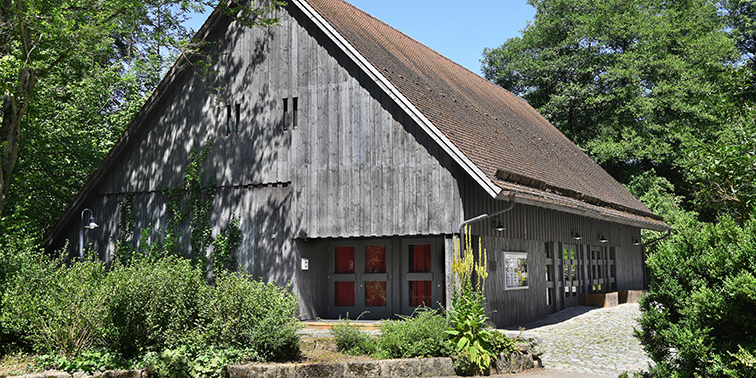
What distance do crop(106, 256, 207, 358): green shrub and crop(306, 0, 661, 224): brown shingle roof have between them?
6.08 m

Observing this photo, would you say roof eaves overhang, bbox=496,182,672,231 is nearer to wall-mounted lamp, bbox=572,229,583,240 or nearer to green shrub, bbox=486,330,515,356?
wall-mounted lamp, bbox=572,229,583,240

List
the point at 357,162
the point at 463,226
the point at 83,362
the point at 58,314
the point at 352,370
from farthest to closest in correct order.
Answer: the point at 357,162, the point at 463,226, the point at 352,370, the point at 58,314, the point at 83,362

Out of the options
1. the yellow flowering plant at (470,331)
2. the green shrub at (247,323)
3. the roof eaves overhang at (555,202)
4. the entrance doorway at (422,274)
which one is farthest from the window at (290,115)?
the yellow flowering plant at (470,331)

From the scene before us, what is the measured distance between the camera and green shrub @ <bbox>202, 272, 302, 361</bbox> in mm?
9750

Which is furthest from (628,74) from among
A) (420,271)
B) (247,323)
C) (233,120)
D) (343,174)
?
(247,323)

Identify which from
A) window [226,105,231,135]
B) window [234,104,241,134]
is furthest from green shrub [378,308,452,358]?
window [226,105,231,135]

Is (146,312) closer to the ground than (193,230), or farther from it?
closer to the ground

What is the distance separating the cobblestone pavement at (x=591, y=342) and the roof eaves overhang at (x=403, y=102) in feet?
9.98

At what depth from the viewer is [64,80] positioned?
22.5 m

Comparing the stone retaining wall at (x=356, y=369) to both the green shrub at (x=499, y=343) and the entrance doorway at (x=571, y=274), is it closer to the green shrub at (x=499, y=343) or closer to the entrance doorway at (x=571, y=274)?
the green shrub at (x=499, y=343)

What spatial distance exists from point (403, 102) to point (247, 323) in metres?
5.85

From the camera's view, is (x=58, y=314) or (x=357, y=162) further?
(x=357, y=162)

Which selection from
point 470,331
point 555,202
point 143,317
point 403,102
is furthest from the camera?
point 555,202

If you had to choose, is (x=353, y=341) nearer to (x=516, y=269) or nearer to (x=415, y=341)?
(x=415, y=341)
